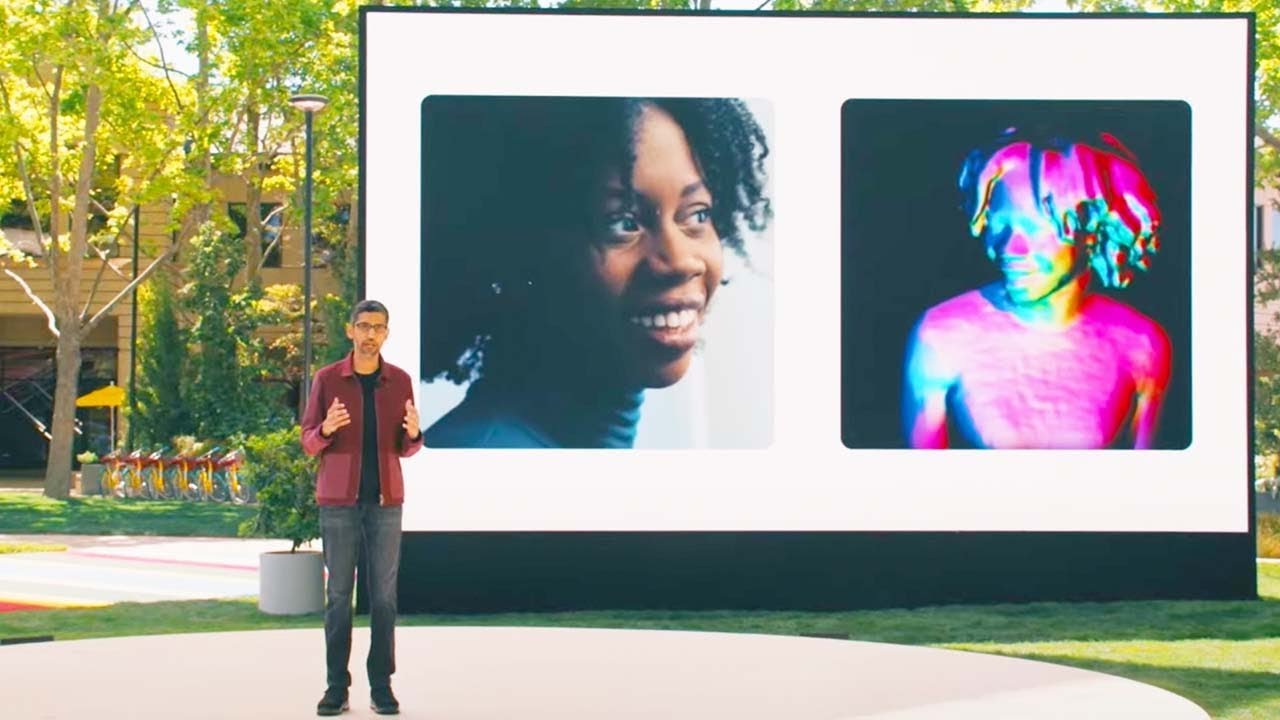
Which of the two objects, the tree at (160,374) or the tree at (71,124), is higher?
the tree at (71,124)

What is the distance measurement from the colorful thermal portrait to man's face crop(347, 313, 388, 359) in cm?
672

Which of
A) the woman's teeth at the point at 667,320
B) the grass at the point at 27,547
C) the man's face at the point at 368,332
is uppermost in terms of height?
the woman's teeth at the point at 667,320

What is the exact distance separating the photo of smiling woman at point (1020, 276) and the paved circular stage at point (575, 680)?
332 cm

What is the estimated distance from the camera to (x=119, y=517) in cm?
3020

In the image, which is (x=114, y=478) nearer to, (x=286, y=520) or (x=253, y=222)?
(x=253, y=222)

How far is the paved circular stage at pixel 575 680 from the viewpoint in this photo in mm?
8672

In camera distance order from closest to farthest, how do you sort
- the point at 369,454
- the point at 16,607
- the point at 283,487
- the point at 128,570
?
the point at 369,454 < the point at 283,487 < the point at 16,607 < the point at 128,570

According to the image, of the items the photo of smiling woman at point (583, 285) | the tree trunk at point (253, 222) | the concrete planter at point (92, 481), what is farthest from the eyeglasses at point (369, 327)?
the tree trunk at point (253, 222)

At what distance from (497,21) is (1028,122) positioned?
14.7 ft

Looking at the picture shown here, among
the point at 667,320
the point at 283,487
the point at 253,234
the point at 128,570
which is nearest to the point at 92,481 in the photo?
the point at 253,234

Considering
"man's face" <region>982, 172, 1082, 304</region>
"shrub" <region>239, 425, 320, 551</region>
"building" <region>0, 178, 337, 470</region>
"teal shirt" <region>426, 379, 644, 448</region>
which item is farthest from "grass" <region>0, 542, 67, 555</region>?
"building" <region>0, 178, 337, 470</region>

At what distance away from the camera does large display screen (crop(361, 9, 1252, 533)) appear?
45.9 feet

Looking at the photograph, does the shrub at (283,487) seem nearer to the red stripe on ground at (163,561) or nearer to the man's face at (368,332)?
the red stripe on ground at (163,561)

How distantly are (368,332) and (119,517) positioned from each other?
76.3ft
